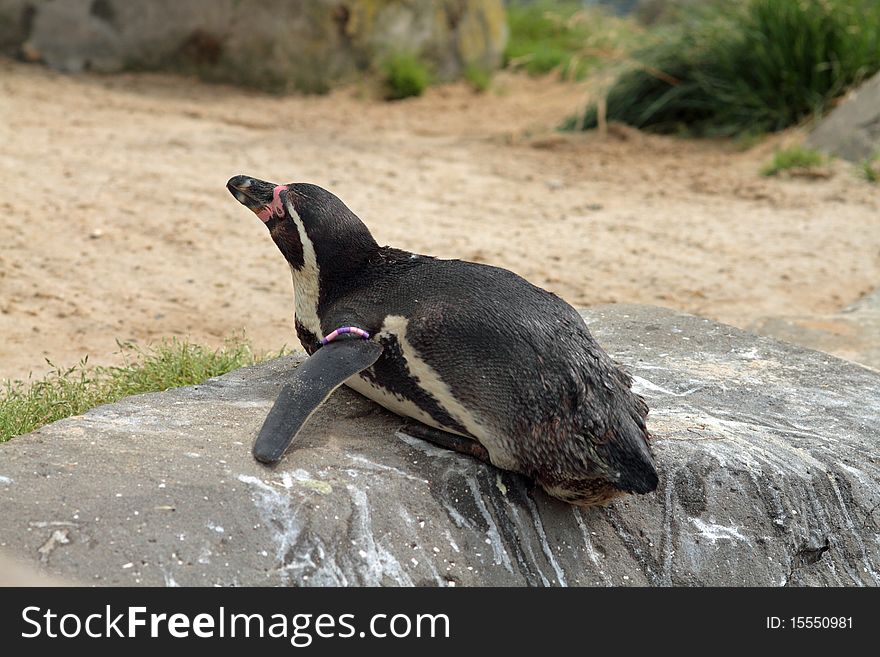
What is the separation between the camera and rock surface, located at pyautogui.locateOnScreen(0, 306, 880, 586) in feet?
7.59

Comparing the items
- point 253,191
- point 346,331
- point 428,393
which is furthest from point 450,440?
point 253,191

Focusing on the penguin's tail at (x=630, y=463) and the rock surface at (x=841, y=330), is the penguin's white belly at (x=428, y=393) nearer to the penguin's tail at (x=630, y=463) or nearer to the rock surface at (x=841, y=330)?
the penguin's tail at (x=630, y=463)

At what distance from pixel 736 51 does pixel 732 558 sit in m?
6.90

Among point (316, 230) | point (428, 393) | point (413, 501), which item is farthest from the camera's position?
point (316, 230)

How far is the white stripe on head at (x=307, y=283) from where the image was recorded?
121 inches

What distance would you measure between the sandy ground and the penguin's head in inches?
60.9

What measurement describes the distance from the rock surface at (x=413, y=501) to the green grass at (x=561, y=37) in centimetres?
726

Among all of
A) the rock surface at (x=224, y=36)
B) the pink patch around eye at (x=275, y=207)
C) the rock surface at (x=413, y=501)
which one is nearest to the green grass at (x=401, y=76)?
the rock surface at (x=224, y=36)

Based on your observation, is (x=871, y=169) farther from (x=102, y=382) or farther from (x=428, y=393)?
(x=428, y=393)

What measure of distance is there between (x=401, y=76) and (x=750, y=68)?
297 cm

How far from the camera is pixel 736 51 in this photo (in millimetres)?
8922

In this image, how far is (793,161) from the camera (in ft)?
25.9

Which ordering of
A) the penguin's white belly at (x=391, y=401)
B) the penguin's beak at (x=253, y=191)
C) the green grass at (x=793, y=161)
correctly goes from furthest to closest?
the green grass at (x=793, y=161), the penguin's beak at (x=253, y=191), the penguin's white belly at (x=391, y=401)

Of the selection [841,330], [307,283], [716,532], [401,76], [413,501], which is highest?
[307,283]
